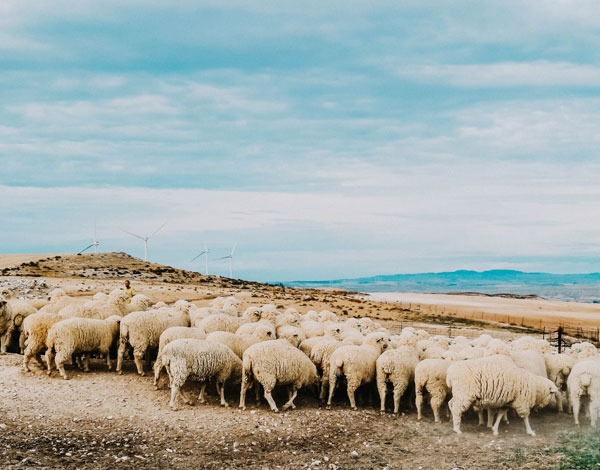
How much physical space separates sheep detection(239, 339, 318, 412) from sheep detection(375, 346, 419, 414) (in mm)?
1718

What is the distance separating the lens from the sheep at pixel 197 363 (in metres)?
13.7

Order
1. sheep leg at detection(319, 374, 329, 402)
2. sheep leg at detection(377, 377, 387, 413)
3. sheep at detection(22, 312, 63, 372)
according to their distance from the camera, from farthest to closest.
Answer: sheep at detection(22, 312, 63, 372)
sheep leg at detection(319, 374, 329, 402)
sheep leg at detection(377, 377, 387, 413)

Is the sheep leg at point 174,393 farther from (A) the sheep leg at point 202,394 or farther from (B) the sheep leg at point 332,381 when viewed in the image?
(B) the sheep leg at point 332,381

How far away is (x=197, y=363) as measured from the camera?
13.8 m

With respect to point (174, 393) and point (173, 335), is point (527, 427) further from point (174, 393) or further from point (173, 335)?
point (173, 335)

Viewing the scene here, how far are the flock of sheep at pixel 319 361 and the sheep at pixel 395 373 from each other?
0.9 inches

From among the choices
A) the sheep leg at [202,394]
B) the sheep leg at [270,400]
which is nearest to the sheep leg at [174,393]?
the sheep leg at [202,394]

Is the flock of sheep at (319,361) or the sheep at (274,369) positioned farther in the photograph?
the sheep at (274,369)

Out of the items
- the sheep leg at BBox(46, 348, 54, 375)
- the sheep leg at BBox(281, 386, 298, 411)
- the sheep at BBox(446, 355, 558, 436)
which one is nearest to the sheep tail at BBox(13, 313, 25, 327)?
the sheep leg at BBox(46, 348, 54, 375)

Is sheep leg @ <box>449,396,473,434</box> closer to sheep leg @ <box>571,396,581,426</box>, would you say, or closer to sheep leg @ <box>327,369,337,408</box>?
sheep leg @ <box>571,396,581,426</box>

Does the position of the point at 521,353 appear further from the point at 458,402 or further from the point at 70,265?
the point at 70,265

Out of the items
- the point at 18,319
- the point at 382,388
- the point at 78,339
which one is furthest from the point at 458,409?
the point at 18,319

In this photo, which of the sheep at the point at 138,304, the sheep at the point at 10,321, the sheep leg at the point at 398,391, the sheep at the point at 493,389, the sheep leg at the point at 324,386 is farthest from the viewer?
the sheep at the point at 138,304

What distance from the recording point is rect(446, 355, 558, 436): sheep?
13109 mm
